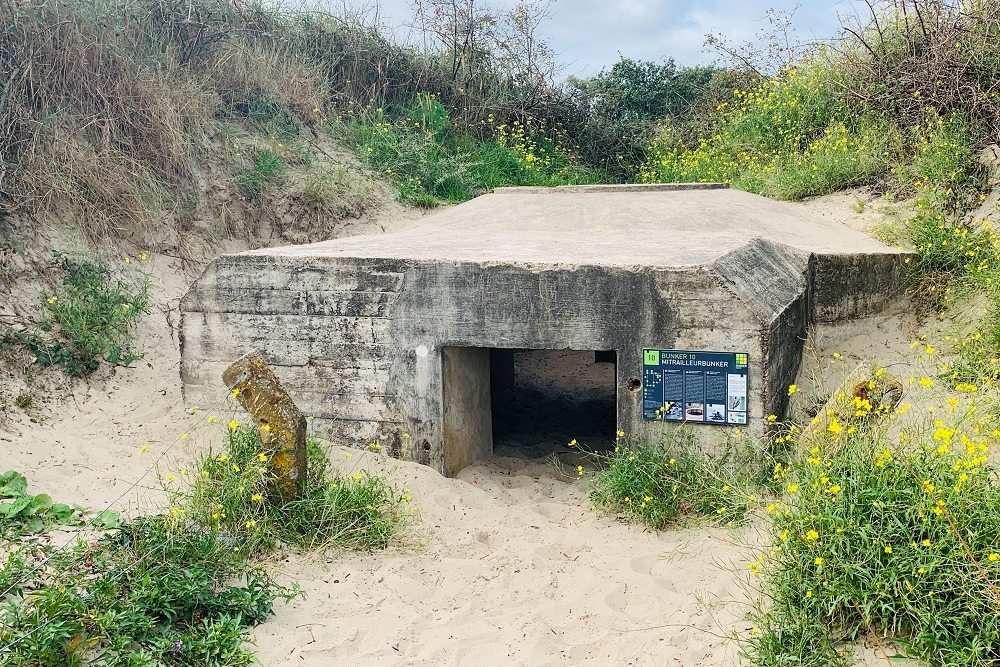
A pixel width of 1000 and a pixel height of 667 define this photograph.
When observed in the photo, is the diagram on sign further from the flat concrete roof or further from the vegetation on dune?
the vegetation on dune

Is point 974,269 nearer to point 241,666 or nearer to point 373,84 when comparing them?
point 241,666

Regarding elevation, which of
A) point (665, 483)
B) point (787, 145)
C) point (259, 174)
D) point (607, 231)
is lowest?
point (665, 483)

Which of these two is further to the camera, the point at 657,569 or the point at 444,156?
the point at 444,156

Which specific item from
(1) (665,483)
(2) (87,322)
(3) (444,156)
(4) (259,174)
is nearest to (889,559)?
(1) (665,483)

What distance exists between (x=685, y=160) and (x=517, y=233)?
20.1 feet

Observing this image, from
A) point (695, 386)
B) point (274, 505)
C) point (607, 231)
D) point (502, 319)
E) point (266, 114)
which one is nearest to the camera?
point (274, 505)

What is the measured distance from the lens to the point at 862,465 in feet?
11.1

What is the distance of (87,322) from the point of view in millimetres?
7059

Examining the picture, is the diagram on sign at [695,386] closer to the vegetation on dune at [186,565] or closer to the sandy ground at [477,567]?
the sandy ground at [477,567]

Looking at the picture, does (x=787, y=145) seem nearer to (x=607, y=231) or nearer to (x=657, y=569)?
(x=607, y=231)

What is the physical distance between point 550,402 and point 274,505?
4400 mm

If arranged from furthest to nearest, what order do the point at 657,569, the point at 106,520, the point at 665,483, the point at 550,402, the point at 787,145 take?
the point at 787,145 → the point at 550,402 → the point at 665,483 → the point at 657,569 → the point at 106,520

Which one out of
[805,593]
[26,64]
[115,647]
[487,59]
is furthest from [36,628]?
[487,59]

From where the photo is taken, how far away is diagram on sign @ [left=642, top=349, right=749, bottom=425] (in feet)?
17.0
